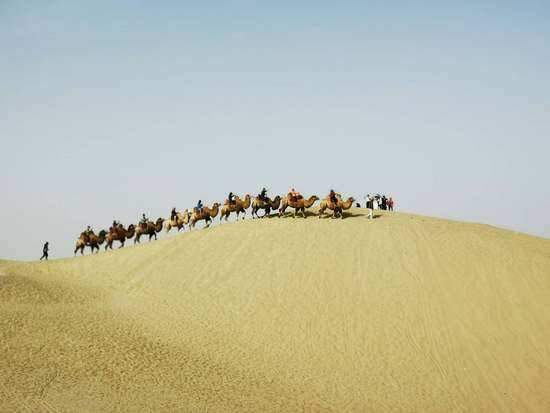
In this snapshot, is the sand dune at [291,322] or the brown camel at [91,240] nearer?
the sand dune at [291,322]

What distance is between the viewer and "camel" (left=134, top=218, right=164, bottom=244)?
34844mm

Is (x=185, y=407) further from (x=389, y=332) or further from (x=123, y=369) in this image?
(x=389, y=332)

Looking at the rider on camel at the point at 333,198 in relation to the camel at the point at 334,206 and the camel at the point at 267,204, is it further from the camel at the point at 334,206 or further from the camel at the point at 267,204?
the camel at the point at 267,204

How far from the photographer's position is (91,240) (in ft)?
116

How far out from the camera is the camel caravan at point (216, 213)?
29.6 m

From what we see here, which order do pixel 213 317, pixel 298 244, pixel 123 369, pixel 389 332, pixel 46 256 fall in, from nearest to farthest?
pixel 123 369 < pixel 389 332 < pixel 213 317 < pixel 298 244 < pixel 46 256

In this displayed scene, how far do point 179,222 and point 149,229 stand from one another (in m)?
2.36

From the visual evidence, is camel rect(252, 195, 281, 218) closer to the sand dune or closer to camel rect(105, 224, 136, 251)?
the sand dune

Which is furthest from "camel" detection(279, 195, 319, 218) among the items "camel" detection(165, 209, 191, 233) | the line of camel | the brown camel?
the brown camel

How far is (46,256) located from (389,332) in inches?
976

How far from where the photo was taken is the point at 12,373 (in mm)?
12930

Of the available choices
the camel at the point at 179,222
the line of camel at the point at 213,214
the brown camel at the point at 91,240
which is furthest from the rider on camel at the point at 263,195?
the brown camel at the point at 91,240

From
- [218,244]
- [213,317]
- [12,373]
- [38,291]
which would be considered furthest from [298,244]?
[12,373]

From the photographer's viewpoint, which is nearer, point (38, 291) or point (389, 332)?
point (389, 332)
